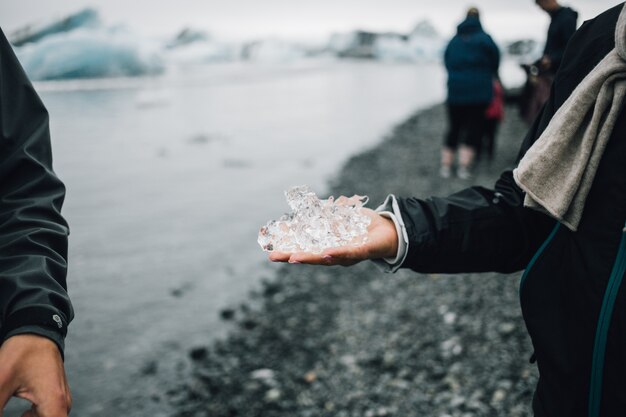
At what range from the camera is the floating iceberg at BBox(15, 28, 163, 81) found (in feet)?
72.8

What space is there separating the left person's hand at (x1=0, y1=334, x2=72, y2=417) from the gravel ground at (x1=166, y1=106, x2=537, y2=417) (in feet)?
11.6

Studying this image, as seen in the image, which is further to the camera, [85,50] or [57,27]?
[85,50]

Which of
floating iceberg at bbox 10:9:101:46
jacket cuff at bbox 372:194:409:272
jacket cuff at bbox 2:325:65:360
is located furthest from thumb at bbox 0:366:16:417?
floating iceberg at bbox 10:9:101:46

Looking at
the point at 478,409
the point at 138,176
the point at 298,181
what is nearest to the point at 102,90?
the point at 138,176

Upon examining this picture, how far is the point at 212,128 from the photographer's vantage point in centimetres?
2777

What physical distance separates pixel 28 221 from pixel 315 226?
48.5 inches

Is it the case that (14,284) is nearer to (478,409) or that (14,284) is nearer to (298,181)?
(478,409)

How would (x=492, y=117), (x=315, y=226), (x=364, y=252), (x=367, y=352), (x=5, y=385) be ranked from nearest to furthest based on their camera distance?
(x=5, y=385) → (x=364, y=252) → (x=315, y=226) → (x=367, y=352) → (x=492, y=117)

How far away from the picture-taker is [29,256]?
176cm

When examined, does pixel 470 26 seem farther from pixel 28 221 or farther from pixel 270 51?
pixel 270 51

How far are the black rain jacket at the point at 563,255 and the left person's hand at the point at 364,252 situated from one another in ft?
0.28

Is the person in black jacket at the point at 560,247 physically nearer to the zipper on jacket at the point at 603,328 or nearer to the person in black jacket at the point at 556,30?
the zipper on jacket at the point at 603,328

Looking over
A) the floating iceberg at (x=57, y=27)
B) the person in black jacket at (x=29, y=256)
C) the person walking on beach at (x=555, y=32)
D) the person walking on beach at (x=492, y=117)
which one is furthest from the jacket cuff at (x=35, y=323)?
the floating iceberg at (x=57, y=27)

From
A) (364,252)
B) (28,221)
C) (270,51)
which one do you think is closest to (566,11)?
(364,252)
